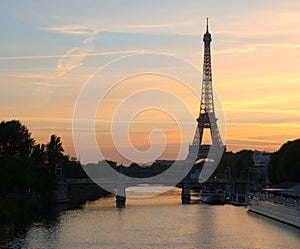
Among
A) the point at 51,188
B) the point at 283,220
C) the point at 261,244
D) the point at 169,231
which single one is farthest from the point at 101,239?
the point at 51,188

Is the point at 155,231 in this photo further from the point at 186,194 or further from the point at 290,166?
the point at 186,194

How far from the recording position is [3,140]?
87.4 metres

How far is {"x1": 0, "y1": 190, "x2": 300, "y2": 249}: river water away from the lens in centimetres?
4422

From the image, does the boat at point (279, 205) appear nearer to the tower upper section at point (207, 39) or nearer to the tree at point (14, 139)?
the tree at point (14, 139)

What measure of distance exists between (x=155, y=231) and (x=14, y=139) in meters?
42.8

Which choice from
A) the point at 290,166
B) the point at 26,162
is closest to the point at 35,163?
the point at 26,162

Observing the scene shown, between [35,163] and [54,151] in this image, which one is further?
[54,151]

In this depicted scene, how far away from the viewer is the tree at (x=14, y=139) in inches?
3435

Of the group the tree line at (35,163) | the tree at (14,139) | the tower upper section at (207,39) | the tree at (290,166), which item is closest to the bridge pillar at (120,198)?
the tree line at (35,163)

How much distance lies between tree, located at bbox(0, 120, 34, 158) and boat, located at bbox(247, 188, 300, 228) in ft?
108

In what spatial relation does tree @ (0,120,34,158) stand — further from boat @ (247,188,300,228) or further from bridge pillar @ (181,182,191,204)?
boat @ (247,188,300,228)

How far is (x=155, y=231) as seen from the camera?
1994 inches

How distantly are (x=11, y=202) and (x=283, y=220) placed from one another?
2805 cm

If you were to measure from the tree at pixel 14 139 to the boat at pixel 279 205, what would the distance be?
1299 inches
